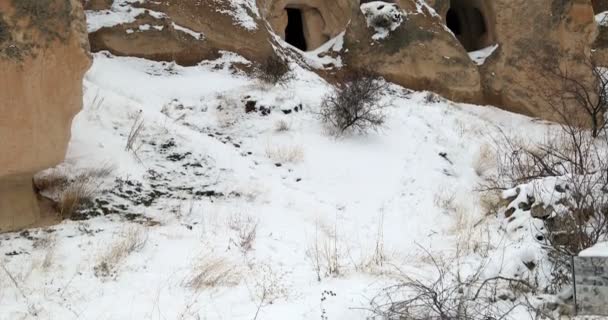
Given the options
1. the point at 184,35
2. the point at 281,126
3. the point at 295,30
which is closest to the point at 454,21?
the point at 295,30

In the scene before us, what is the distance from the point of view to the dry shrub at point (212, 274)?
4082 millimetres

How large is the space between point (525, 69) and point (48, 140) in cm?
1047

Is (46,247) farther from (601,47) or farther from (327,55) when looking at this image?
(601,47)

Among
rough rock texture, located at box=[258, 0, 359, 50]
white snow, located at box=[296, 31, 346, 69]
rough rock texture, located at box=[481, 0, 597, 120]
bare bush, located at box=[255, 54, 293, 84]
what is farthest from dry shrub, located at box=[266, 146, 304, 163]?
rough rock texture, located at box=[481, 0, 597, 120]

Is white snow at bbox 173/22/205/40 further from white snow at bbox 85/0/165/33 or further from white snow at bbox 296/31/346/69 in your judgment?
white snow at bbox 296/31/346/69

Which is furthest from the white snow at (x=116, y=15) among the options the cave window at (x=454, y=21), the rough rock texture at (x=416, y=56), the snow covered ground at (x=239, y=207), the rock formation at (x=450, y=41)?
the cave window at (x=454, y=21)

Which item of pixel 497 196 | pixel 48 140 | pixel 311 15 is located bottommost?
pixel 497 196

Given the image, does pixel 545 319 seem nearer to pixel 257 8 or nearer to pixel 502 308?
pixel 502 308

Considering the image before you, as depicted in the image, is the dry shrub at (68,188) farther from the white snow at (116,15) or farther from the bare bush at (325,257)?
the white snow at (116,15)

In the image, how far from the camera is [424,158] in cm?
830

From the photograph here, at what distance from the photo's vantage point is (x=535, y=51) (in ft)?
42.0

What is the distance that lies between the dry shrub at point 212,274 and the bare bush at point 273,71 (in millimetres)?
5227

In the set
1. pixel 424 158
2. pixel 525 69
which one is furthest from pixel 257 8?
pixel 525 69

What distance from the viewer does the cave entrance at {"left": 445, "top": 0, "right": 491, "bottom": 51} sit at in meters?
14.7
